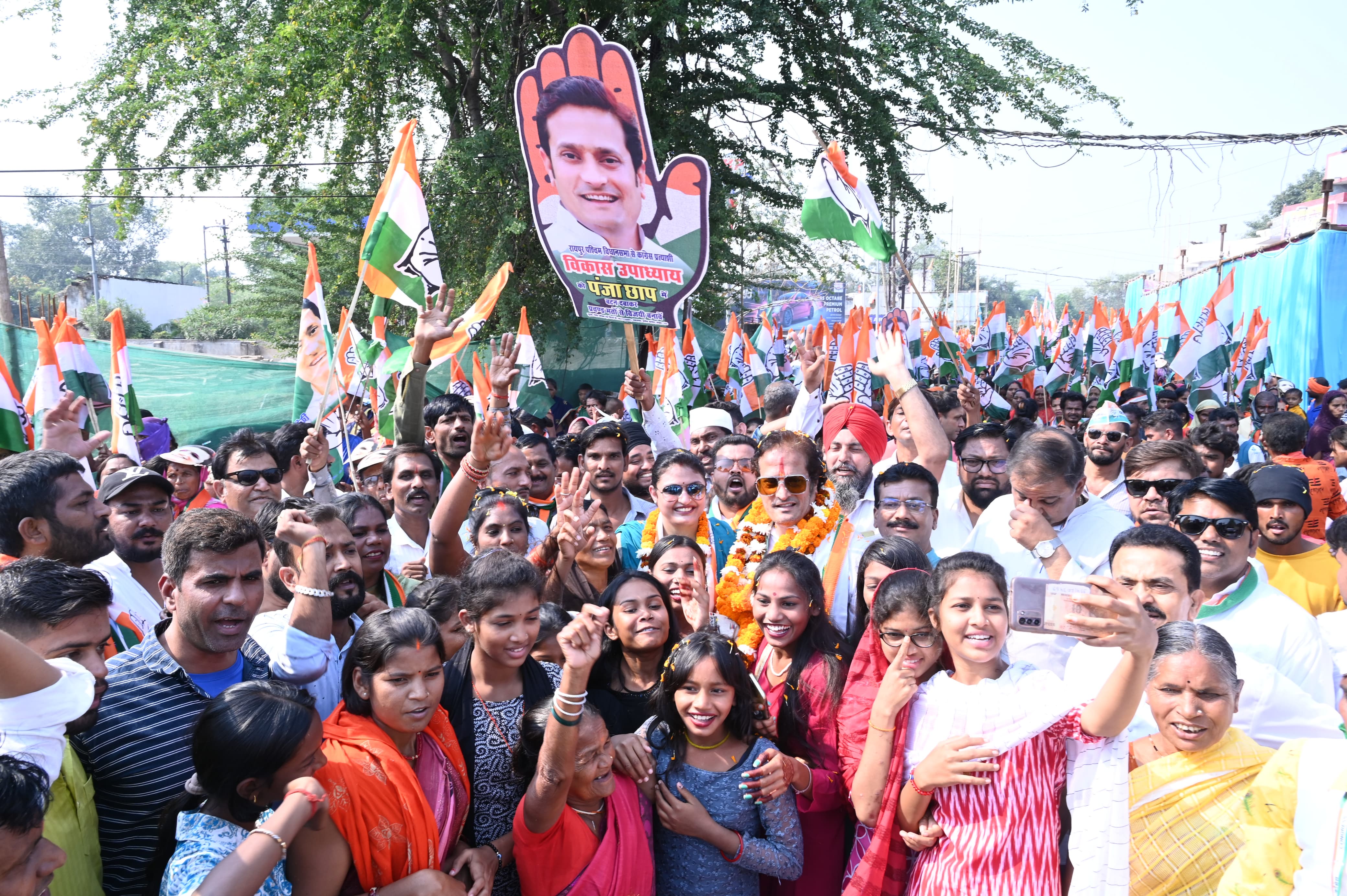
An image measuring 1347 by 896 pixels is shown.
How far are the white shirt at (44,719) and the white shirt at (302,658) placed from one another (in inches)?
26.6

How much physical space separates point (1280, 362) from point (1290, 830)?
20.3 meters

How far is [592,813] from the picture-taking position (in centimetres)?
256

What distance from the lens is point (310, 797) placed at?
2.04 metres

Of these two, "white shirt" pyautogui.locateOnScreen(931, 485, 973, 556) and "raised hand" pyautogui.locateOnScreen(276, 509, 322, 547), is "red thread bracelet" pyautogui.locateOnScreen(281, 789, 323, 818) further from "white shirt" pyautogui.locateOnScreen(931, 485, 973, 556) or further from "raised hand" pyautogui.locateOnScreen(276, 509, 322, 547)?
"white shirt" pyautogui.locateOnScreen(931, 485, 973, 556)

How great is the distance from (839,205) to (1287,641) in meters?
4.33

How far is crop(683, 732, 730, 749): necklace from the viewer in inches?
108

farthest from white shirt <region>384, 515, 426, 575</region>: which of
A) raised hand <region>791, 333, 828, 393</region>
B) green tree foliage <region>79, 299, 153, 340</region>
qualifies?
green tree foliage <region>79, 299, 153, 340</region>

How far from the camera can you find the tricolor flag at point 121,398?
17.5 ft

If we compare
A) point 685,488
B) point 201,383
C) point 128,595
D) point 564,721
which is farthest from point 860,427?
point 201,383

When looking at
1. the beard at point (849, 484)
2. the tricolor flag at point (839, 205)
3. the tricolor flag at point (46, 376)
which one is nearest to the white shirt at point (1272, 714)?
the beard at point (849, 484)

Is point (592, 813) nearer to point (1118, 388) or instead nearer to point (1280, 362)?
point (1118, 388)

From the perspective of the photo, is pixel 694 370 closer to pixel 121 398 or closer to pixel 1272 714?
pixel 121 398

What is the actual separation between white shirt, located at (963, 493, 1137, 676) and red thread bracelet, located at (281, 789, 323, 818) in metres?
2.17

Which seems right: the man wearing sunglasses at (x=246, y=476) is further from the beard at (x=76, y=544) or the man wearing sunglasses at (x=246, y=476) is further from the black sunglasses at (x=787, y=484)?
the black sunglasses at (x=787, y=484)
